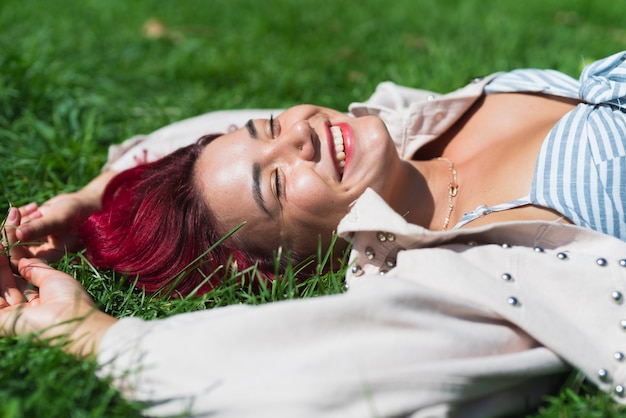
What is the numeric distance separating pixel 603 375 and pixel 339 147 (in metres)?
1.14

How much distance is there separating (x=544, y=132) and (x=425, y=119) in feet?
1.86

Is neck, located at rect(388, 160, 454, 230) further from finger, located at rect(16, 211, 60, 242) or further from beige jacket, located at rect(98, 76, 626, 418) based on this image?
finger, located at rect(16, 211, 60, 242)

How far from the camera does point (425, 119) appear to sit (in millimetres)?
3016

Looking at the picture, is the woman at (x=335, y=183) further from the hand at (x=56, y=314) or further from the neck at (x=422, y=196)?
the hand at (x=56, y=314)

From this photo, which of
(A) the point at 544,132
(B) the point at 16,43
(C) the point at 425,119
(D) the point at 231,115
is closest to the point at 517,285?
(A) the point at 544,132

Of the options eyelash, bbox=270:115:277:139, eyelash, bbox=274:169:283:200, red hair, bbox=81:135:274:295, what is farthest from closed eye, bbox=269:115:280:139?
red hair, bbox=81:135:274:295

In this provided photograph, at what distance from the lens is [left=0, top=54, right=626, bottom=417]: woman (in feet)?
5.71

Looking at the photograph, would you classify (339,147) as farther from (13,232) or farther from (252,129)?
(13,232)

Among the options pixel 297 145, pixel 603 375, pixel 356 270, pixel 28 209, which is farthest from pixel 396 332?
pixel 28 209

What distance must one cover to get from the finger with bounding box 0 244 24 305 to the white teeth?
1.17m

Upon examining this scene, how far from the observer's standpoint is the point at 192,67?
439 centimetres

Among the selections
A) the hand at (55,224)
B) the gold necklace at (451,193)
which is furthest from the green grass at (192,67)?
the gold necklace at (451,193)

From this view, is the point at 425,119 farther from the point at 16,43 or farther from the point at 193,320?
the point at 16,43

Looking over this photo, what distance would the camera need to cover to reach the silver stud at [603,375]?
1860 millimetres
